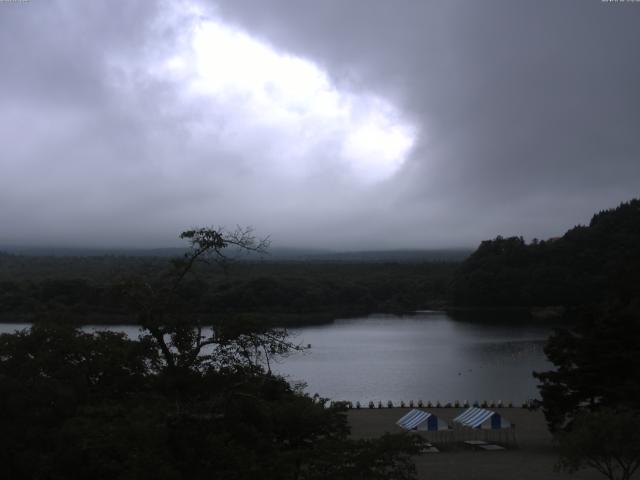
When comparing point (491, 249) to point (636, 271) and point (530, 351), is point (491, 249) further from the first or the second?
point (636, 271)

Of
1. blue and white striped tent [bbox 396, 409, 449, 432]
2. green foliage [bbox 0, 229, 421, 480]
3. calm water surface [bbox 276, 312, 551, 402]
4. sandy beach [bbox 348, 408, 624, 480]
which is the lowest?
calm water surface [bbox 276, 312, 551, 402]

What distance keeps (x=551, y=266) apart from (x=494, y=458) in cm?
5749

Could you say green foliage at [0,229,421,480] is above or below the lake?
above

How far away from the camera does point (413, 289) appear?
268 ft

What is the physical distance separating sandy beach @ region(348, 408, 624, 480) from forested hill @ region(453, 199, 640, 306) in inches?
1895

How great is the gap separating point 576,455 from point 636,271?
50.9 feet

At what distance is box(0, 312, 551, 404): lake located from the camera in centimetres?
3166

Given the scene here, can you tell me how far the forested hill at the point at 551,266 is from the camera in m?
69.1

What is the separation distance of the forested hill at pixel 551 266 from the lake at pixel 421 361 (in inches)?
425

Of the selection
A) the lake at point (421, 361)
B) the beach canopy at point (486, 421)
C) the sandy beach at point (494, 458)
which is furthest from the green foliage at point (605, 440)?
the lake at point (421, 361)

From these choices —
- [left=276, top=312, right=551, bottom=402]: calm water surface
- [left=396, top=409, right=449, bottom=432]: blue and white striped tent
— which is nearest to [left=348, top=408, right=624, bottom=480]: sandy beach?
[left=396, top=409, right=449, bottom=432]: blue and white striped tent

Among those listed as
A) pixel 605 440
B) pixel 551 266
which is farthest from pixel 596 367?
pixel 551 266

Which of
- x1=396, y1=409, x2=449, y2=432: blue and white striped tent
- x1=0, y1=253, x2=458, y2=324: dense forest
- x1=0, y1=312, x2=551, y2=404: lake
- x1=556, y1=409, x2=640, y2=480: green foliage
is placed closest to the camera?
x1=556, y1=409, x2=640, y2=480: green foliage

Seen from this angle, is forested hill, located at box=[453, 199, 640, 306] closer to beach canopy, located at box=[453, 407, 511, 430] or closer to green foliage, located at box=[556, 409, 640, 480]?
beach canopy, located at box=[453, 407, 511, 430]
